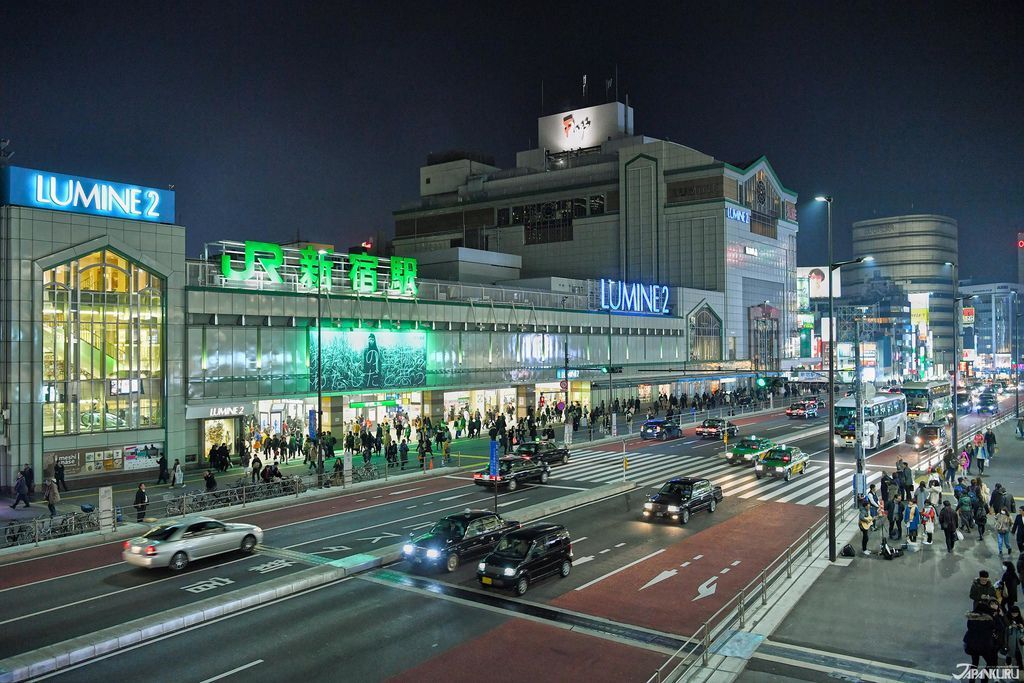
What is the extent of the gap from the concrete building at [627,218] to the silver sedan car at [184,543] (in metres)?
67.2

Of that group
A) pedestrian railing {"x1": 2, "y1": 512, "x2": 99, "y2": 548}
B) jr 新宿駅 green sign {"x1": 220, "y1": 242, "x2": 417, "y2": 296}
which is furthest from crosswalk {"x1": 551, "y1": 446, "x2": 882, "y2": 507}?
pedestrian railing {"x1": 2, "y1": 512, "x2": 99, "y2": 548}

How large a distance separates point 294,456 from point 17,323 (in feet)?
52.4

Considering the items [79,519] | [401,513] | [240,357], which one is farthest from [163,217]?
[401,513]

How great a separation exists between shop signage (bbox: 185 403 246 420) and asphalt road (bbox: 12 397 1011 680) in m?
11.9

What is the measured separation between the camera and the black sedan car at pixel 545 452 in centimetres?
4086

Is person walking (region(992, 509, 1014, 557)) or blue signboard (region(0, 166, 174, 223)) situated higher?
blue signboard (region(0, 166, 174, 223))

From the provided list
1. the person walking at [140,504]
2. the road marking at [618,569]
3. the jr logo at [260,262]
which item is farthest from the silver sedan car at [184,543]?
the jr logo at [260,262]

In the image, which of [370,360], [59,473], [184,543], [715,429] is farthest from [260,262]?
[715,429]

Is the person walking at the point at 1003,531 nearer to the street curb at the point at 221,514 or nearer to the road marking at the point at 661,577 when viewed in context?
the road marking at the point at 661,577

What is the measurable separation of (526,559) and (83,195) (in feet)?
98.1

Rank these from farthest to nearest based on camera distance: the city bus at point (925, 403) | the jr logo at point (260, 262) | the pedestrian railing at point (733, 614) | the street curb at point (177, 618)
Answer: the city bus at point (925, 403)
the jr logo at point (260, 262)
the street curb at point (177, 618)
the pedestrian railing at point (733, 614)

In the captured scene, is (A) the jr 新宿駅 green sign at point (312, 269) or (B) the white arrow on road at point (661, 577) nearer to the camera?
(B) the white arrow on road at point (661, 577)

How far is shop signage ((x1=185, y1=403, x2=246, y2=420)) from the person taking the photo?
4012 centimetres

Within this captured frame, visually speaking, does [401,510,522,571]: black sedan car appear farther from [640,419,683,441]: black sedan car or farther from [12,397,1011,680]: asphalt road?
[640,419,683,441]: black sedan car
